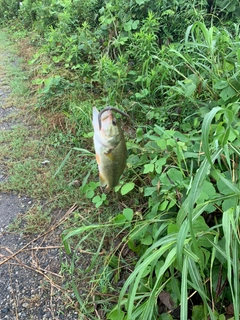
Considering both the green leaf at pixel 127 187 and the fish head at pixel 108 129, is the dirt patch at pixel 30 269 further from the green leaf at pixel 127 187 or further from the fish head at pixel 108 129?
the fish head at pixel 108 129

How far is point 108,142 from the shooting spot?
137 cm

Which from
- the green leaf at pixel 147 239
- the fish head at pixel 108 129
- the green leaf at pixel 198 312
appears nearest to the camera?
the fish head at pixel 108 129

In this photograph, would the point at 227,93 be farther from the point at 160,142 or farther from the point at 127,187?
the point at 127,187

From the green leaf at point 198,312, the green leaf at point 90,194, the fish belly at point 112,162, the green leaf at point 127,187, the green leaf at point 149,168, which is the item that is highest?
the fish belly at point 112,162

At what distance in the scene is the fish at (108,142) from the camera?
1.33m

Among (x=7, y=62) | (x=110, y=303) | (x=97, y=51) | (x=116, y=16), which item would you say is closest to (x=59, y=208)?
(x=110, y=303)

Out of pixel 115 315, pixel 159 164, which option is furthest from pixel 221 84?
pixel 115 315

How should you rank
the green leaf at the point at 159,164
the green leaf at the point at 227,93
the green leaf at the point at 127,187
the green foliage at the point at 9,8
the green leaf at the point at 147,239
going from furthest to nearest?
the green foliage at the point at 9,8 → the green leaf at the point at 227,93 → the green leaf at the point at 127,187 → the green leaf at the point at 159,164 → the green leaf at the point at 147,239

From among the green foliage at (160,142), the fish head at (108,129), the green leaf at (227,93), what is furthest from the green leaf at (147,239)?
the green leaf at (227,93)

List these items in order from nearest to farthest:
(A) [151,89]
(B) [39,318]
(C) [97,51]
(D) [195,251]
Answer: (D) [195,251], (B) [39,318], (A) [151,89], (C) [97,51]

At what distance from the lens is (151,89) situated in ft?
9.25

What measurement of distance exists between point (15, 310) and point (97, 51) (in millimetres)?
2535

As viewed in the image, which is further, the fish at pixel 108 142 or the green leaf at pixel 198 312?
the green leaf at pixel 198 312

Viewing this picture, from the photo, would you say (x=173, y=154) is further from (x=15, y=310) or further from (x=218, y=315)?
(x=15, y=310)
